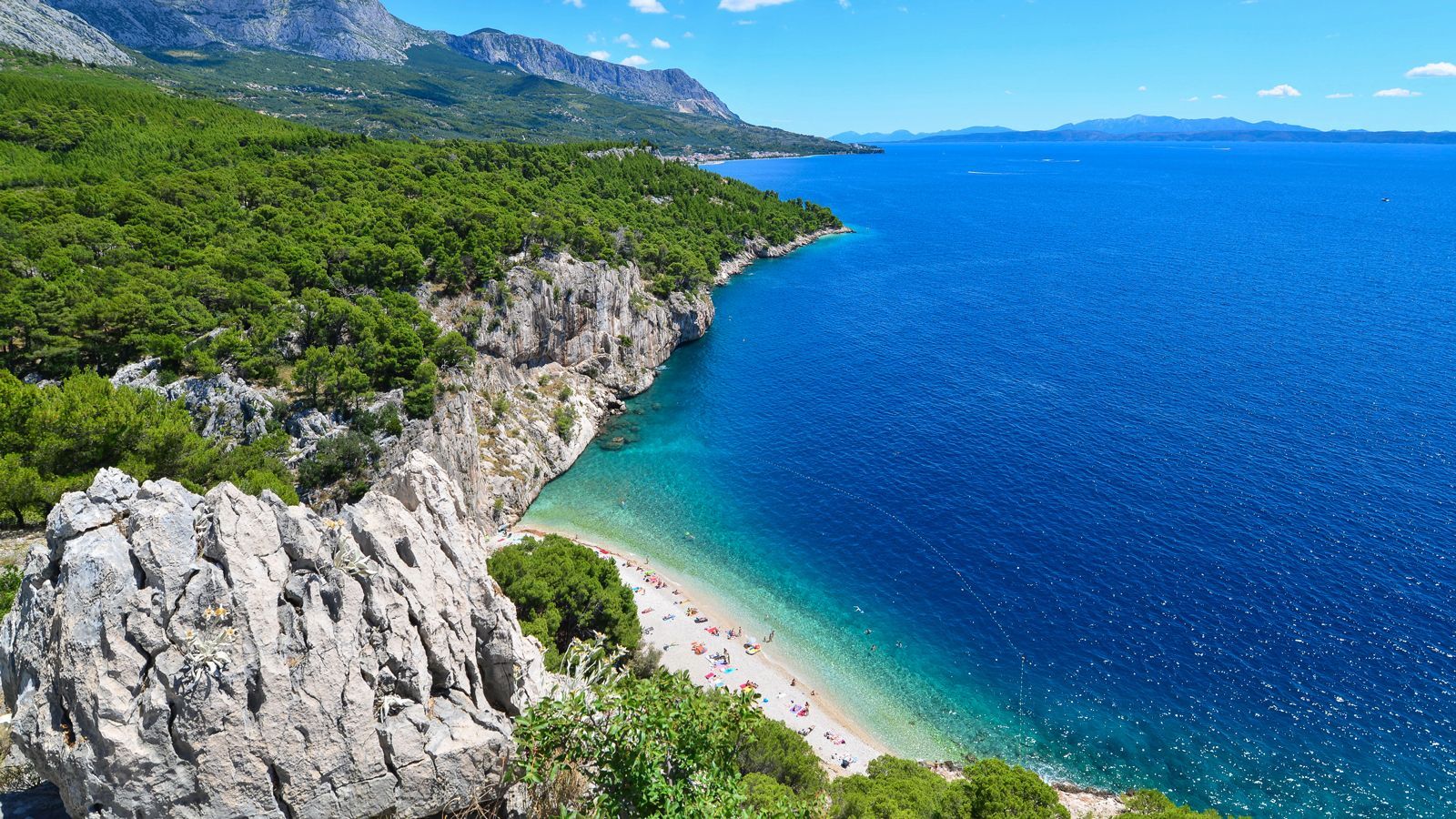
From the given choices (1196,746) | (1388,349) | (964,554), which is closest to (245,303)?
(964,554)

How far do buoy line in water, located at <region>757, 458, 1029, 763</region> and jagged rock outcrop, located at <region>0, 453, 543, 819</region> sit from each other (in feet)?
103

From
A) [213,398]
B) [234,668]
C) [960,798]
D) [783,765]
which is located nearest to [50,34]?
[213,398]

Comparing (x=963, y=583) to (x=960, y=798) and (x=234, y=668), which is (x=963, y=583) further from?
(x=234, y=668)

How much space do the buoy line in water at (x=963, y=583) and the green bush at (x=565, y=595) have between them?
22.3 metres

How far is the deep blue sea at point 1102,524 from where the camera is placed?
37.7 m

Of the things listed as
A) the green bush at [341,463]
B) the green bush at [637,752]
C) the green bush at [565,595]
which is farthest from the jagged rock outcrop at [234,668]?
the green bush at [341,463]

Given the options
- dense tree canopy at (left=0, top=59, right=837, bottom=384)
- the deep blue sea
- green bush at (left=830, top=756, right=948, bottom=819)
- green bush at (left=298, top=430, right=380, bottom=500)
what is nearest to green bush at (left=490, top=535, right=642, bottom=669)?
green bush at (left=298, top=430, right=380, bottom=500)

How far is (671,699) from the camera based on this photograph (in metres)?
18.7

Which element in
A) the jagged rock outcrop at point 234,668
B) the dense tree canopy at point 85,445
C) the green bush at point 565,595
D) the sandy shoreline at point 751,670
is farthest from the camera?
the green bush at point 565,595

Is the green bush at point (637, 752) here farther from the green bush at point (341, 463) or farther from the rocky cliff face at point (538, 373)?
the rocky cliff face at point (538, 373)

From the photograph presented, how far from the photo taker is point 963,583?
49.2 m

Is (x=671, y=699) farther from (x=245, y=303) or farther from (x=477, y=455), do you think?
(x=245, y=303)

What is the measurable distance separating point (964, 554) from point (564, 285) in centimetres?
4875

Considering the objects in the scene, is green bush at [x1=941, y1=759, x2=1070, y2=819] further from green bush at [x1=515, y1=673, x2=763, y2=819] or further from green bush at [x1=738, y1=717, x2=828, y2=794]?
green bush at [x1=515, y1=673, x2=763, y2=819]
